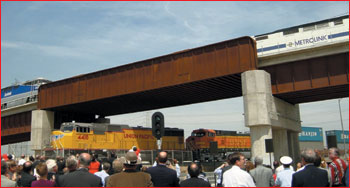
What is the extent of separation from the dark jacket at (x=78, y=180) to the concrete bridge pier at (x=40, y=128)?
37.9 metres

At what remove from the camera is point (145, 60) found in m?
34.8

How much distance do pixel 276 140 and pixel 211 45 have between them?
12810mm

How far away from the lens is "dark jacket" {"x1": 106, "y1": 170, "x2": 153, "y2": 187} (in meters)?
5.71

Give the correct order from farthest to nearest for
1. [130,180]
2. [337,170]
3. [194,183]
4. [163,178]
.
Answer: [337,170] < [163,178] < [194,183] < [130,180]

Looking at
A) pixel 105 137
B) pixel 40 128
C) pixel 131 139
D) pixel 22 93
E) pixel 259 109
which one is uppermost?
pixel 22 93

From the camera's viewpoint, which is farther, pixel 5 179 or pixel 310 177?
pixel 5 179

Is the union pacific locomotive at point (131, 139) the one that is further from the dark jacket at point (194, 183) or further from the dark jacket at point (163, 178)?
the dark jacket at point (194, 183)

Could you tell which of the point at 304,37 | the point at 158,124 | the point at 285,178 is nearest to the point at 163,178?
the point at 285,178

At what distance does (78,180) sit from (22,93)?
163 feet

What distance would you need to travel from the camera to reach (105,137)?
35125 millimetres

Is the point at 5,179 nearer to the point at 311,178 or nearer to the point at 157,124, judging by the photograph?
the point at 311,178

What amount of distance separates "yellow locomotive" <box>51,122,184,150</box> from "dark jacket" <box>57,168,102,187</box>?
88.7 feet

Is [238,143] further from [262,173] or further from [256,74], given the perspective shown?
[262,173]

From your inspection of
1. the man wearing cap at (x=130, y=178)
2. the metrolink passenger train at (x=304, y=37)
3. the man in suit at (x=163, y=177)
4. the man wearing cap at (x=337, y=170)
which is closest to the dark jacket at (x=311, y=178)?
the man wearing cap at (x=337, y=170)
